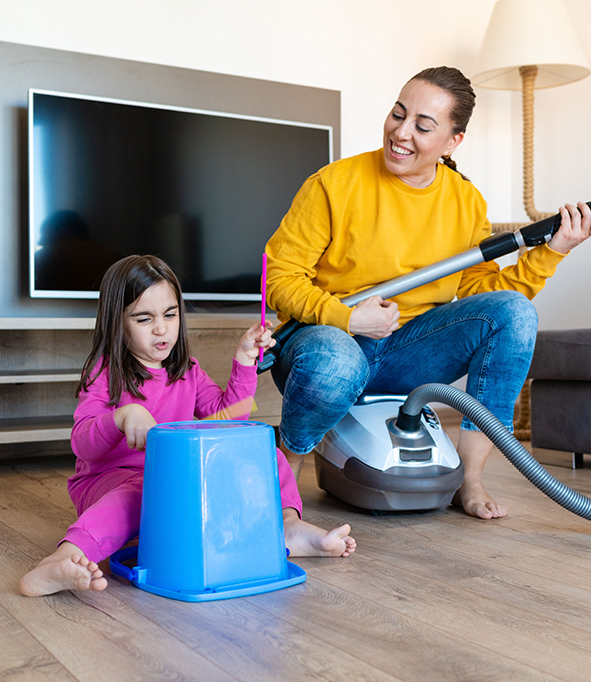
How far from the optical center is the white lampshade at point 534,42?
260cm

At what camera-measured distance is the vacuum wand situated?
1.39m

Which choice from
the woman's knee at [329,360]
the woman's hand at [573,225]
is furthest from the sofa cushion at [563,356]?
the woman's knee at [329,360]

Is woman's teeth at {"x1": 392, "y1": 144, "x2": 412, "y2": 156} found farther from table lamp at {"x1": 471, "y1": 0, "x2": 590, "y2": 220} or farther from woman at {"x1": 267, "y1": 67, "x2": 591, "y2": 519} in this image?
table lamp at {"x1": 471, "y1": 0, "x2": 590, "y2": 220}

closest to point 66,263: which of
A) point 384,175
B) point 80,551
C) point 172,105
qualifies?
point 172,105

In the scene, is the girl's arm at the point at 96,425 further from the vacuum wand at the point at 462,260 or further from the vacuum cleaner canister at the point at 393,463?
the vacuum cleaner canister at the point at 393,463

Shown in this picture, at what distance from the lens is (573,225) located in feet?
4.47

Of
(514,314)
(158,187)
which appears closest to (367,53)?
(158,187)

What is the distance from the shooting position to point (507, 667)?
71 cm

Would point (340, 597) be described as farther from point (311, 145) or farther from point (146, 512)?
point (311, 145)

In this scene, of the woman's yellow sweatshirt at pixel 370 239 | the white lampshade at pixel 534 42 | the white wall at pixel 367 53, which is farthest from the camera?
the white lampshade at pixel 534 42

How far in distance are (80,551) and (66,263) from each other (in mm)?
1493

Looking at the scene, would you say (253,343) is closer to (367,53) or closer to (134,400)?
(134,400)

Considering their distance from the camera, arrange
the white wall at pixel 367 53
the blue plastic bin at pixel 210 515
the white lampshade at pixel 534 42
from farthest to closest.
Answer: the white lampshade at pixel 534 42
the white wall at pixel 367 53
the blue plastic bin at pixel 210 515

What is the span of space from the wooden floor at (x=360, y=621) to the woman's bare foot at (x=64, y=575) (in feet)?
0.05
